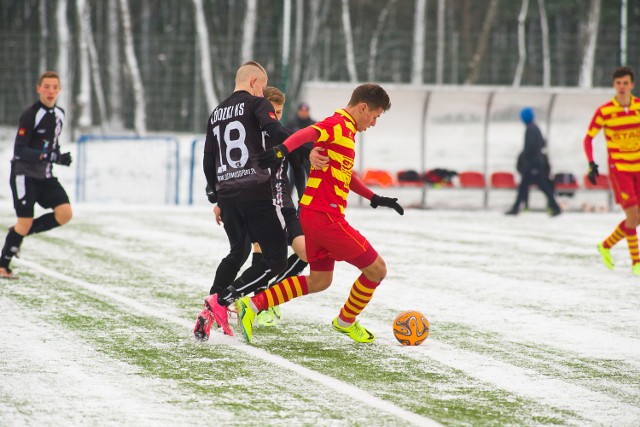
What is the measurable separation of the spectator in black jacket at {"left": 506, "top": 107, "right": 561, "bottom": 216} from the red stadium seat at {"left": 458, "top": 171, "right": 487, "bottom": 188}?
177 centimetres

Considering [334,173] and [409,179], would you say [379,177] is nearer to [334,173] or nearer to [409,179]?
[409,179]

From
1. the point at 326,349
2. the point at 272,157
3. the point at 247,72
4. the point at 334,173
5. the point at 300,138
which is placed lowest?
the point at 326,349

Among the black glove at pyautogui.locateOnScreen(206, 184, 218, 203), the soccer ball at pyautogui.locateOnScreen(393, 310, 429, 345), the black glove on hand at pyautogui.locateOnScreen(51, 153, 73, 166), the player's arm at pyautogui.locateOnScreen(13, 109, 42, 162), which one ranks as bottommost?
the soccer ball at pyautogui.locateOnScreen(393, 310, 429, 345)

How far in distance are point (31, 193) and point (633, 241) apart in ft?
20.7

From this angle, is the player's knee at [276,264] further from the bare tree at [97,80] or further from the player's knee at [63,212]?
the bare tree at [97,80]

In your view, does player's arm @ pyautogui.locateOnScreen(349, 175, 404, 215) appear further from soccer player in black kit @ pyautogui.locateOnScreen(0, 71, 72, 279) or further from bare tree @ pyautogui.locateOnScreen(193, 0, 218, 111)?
bare tree @ pyautogui.locateOnScreen(193, 0, 218, 111)

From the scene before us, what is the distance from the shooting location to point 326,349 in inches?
277

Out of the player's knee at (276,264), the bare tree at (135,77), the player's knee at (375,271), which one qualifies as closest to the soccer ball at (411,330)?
the player's knee at (375,271)

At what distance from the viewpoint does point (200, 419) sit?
16.9 ft

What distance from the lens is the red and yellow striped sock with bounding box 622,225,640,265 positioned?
1170cm

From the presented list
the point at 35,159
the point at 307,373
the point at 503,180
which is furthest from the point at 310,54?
the point at 307,373

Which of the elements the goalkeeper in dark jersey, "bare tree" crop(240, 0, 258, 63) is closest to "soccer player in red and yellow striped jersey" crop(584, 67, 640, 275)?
the goalkeeper in dark jersey

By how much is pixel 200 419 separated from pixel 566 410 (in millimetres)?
1838

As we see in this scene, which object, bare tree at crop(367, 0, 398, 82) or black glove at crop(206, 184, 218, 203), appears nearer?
black glove at crop(206, 184, 218, 203)
